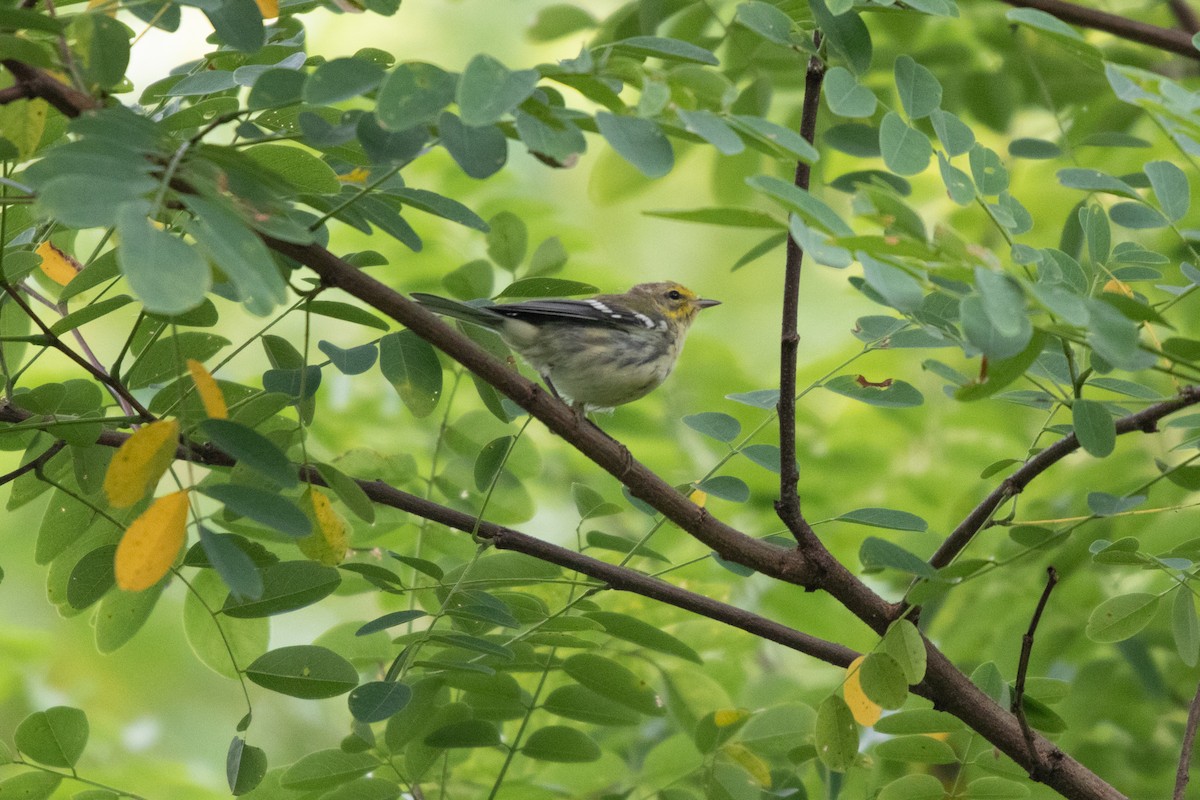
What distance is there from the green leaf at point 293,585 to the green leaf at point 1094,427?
4.93ft

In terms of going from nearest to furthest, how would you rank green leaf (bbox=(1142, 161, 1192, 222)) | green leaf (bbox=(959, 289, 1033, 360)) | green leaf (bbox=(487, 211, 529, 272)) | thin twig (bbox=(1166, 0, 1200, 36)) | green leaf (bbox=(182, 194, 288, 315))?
green leaf (bbox=(182, 194, 288, 315)) → green leaf (bbox=(959, 289, 1033, 360)) → green leaf (bbox=(1142, 161, 1192, 222)) → green leaf (bbox=(487, 211, 529, 272)) → thin twig (bbox=(1166, 0, 1200, 36))

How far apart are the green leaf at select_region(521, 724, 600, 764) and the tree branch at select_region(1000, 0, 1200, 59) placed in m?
2.35

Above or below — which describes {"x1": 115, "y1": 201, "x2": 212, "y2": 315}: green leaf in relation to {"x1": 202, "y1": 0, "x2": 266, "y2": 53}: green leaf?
below

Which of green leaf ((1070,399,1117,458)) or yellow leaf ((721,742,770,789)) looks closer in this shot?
green leaf ((1070,399,1117,458))

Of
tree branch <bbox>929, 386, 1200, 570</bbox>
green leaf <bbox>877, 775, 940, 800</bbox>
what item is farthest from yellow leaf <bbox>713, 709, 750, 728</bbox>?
tree branch <bbox>929, 386, 1200, 570</bbox>

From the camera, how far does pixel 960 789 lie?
2652 mm

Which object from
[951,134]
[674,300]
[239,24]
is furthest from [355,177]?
[674,300]

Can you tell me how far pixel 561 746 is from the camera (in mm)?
2836

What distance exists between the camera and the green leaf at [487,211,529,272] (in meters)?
3.39

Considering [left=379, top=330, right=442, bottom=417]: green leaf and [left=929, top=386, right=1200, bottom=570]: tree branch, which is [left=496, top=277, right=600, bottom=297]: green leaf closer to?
[left=379, top=330, right=442, bottom=417]: green leaf

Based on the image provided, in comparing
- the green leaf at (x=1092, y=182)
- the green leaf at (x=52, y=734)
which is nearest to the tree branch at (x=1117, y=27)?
the green leaf at (x=1092, y=182)

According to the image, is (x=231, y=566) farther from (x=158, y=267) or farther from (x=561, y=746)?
(x=561, y=746)

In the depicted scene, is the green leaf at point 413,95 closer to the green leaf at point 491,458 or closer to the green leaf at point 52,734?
the green leaf at point 491,458

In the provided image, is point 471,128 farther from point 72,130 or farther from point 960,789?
point 960,789
